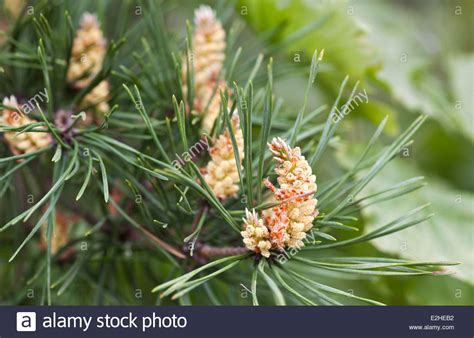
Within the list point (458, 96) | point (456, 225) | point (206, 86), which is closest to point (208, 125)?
point (206, 86)

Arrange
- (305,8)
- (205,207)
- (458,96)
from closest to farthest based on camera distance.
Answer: (205,207) → (305,8) → (458,96)

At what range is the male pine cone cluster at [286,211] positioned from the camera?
319mm

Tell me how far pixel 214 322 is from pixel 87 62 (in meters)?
0.21

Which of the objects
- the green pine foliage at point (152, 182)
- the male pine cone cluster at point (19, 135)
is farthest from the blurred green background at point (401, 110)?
the male pine cone cluster at point (19, 135)

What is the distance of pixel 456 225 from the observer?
672mm

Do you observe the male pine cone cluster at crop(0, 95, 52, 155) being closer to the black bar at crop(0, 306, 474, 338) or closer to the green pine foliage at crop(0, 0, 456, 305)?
the green pine foliage at crop(0, 0, 456, 305)

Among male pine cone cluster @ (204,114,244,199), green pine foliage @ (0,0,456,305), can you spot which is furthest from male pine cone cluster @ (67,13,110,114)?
male pine cone cluster @ (204,114,244,199)

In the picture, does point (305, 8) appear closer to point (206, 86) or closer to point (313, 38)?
point (313, 38)

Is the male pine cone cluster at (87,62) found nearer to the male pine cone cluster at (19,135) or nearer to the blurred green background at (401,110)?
the male pine cone cluster at (19,135)

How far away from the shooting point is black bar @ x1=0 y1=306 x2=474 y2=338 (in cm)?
40

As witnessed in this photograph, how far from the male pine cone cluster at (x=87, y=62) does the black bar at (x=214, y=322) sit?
145mm

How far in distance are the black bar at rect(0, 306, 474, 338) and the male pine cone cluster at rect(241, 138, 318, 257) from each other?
0.09 metres

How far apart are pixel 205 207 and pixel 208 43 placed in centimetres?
13

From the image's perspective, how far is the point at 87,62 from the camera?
0.44 metres
